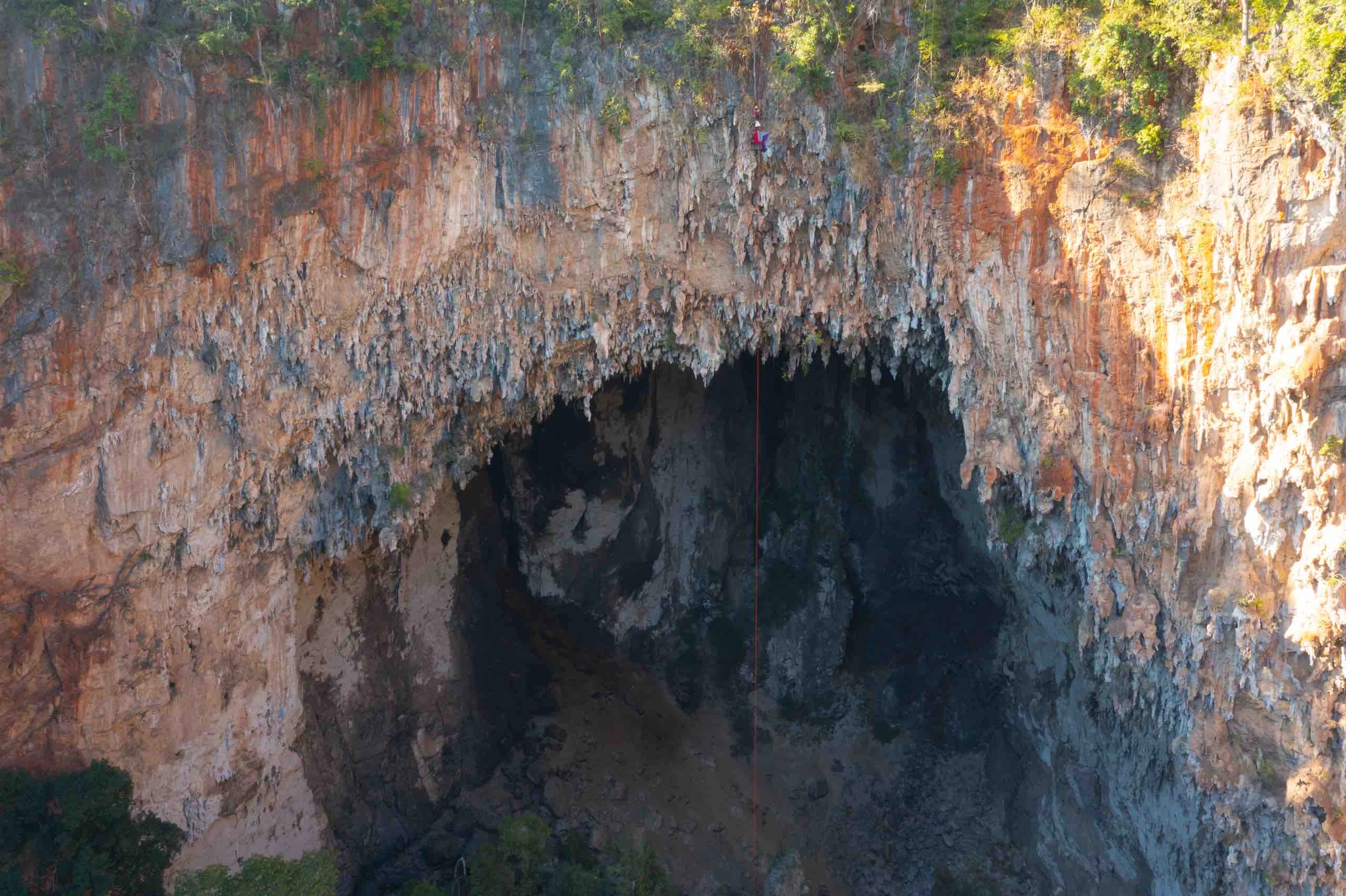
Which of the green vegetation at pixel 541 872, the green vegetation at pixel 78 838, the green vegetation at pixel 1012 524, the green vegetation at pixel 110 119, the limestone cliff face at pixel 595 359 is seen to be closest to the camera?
the limestone cliff face at pixel 595 359

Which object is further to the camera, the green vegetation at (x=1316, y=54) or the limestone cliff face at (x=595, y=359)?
the limestone cliff face at (x=595, y=359)

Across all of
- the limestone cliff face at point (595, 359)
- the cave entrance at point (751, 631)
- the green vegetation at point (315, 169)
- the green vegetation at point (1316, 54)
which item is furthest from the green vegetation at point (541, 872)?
the green vegetation at point (1316, 54)

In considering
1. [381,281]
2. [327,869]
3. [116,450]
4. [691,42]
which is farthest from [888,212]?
[327,869]

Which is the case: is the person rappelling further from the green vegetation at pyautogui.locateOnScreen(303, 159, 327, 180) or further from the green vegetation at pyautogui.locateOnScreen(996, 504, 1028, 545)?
the green vegetation at pyautogui.locateOnScreen(996, 504, 1028, 545)

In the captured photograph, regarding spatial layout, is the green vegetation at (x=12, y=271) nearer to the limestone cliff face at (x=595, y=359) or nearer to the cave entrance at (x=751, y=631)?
the limestone cliff face at (x=595, y=359)

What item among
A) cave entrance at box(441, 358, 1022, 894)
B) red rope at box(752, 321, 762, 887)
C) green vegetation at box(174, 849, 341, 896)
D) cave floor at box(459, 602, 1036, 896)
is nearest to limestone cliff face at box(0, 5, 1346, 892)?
green vegetation at box(174, 849, 341, 896)

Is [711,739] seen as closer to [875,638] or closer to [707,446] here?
[875,638]

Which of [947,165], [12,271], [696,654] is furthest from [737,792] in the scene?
[12,271]
